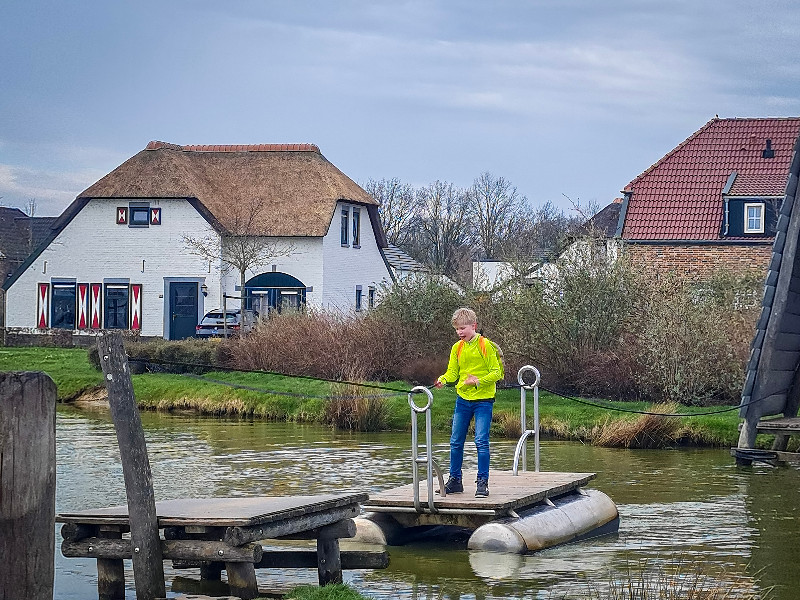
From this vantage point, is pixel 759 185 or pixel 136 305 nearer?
pixel 759 185

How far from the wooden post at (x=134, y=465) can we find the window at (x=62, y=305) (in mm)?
42570

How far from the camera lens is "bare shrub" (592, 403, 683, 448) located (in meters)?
22.8

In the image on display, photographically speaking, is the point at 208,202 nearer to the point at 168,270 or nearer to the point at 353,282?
the point at 168,270

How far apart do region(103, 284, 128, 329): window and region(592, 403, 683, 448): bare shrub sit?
30629 millimetres

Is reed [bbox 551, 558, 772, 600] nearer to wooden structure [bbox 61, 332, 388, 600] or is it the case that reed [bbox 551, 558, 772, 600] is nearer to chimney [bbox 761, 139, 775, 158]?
wooden structure [bbox 61, 332, 388, 600]

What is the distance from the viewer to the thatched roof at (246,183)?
50.0 meters

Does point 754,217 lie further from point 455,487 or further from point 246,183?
point 455,487

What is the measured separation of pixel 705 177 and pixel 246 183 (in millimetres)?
17903

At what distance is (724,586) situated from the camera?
1102cm

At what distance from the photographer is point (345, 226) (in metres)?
53.1

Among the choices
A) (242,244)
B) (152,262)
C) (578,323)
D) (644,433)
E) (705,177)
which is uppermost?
(705,177)

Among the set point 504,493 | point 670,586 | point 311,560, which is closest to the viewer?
point 670,586

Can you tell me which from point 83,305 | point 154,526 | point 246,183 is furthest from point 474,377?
point 246,183

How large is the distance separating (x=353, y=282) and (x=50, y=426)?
46.4 meters
